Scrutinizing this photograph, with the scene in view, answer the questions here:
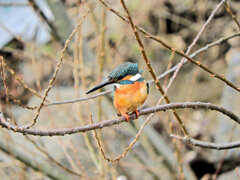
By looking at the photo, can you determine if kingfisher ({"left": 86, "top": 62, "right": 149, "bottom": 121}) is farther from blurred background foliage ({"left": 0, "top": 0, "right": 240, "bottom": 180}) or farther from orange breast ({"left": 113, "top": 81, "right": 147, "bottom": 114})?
blurred background foliage ({"left": 0, "top": 0, "right": 240, "bottom": 180})

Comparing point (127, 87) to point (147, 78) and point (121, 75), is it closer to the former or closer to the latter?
point (121, 75)

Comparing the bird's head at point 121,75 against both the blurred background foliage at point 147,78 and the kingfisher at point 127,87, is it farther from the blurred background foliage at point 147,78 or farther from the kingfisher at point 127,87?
the blurred background foliage at point 147,78

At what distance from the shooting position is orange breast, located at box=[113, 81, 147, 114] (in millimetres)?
1954

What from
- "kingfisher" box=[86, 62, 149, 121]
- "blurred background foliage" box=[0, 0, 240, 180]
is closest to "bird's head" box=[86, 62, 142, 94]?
"kingfisher" box=[86, 62, 149, 121]

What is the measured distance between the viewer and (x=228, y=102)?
5098 millimetres

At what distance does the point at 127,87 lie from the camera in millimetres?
1988

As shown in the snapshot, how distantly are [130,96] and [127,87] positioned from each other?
62 mm

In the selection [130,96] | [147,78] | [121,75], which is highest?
[147,78]

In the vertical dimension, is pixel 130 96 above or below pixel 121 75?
below

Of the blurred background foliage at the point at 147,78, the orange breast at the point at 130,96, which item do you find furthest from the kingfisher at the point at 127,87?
the blurred background foliage at the point at 147,78

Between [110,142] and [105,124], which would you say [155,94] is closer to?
[110,142]

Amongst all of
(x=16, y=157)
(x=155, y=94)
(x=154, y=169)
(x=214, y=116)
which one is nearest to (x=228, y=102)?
(x=214, y=116)

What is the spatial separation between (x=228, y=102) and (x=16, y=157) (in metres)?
3.54

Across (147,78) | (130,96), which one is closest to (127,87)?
(130,96)
